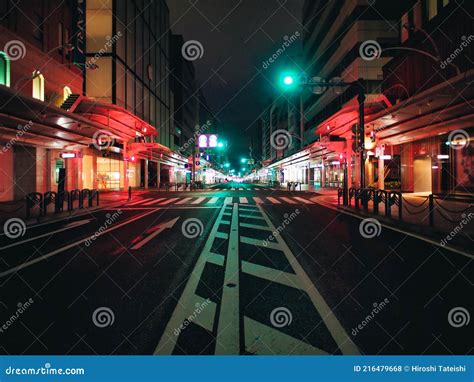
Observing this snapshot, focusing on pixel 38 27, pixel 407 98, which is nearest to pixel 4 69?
pixel 38 27

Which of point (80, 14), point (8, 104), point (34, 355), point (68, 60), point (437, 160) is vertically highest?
point (80, 14)

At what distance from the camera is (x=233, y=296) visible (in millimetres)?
4633

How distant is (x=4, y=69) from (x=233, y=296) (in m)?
24.0

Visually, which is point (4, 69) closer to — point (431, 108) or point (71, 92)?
point (71, 92)

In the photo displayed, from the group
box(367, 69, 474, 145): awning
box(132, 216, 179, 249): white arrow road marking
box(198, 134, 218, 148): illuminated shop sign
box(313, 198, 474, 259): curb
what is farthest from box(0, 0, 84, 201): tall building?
box(198, 134, 218, 148): illuminated shop sign

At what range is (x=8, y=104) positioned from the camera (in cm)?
1335

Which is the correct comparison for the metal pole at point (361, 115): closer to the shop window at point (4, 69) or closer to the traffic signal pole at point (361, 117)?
the traffic signal pole at point (361, 117)

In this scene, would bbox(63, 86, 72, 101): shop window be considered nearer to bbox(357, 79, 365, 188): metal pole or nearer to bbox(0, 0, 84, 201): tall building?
bbox(0, 0, 84, 201): tall building

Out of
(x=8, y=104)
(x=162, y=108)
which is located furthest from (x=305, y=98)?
(x=8, y=104)

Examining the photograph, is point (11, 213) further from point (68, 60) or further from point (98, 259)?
point (68, 60)

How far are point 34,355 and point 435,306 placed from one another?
5065 millimetres

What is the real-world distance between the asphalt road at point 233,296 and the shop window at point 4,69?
1650 centimetres

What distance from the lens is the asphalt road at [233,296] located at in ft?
11.0

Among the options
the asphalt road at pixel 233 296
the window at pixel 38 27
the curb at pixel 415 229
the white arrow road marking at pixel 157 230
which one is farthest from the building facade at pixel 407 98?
the window at pixel 38 27
